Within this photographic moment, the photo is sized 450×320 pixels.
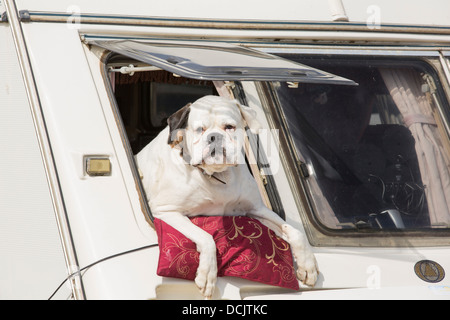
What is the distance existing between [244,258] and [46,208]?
3.24 ft

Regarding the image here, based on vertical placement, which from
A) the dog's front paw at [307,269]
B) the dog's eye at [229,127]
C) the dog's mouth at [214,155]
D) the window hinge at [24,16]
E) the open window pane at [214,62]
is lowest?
the dog's front paw at [307,269]

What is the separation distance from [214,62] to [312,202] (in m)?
0.94

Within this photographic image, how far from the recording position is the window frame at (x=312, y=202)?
3564mm

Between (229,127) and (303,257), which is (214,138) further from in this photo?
(303,257)

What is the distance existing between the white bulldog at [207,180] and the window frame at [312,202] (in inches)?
9.9

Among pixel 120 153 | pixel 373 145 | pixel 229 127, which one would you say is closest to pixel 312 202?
pixel 373 145

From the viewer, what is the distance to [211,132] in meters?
3.15

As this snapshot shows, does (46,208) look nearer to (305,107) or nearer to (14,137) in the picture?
(14,137)

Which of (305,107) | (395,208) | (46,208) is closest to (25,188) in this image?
(46,208)

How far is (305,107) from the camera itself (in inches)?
158

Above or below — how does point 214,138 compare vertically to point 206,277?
above

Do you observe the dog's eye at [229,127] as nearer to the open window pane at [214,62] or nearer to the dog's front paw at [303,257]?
the open window pane at [214,62]

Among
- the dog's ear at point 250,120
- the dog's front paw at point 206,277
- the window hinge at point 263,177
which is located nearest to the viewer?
the dog's front paw at point 206,277

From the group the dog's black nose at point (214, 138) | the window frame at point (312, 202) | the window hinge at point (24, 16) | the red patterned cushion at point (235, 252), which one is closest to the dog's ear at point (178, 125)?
the dog's black nose at point (214, 138)
